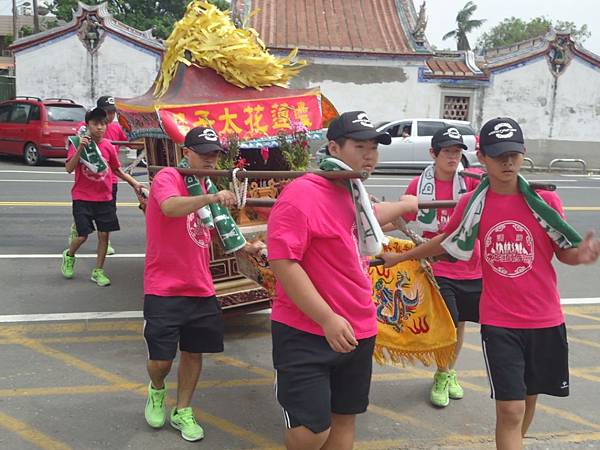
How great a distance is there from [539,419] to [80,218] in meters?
4.63

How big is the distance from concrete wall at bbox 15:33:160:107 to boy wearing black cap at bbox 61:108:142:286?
16.2 metres

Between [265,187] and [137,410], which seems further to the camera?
[265,187]

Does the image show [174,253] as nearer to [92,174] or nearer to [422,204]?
[422,204]

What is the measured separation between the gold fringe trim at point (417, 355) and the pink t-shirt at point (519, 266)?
37.5 inches

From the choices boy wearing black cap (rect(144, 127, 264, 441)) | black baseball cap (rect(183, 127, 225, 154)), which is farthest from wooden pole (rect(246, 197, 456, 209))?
black baseball cap (rect(183, 127, 225, 154))

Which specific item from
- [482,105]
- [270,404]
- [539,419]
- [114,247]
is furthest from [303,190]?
[482,105]

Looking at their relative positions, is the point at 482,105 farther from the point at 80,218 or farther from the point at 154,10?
the point at 154,10

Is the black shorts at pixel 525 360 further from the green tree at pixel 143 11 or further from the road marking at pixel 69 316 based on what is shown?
the green tree at pixel 143 11

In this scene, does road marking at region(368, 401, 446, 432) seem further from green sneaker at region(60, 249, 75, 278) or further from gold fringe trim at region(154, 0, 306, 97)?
green sneaker at region(60, 249, 75, 278)

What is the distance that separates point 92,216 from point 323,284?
452cm

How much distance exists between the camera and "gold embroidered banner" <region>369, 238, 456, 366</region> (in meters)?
3.95

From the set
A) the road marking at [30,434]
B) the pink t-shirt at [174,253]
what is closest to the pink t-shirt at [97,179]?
the road marking at [30,434]

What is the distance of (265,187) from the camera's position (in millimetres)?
5359

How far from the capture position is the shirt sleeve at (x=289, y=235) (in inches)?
99.3
